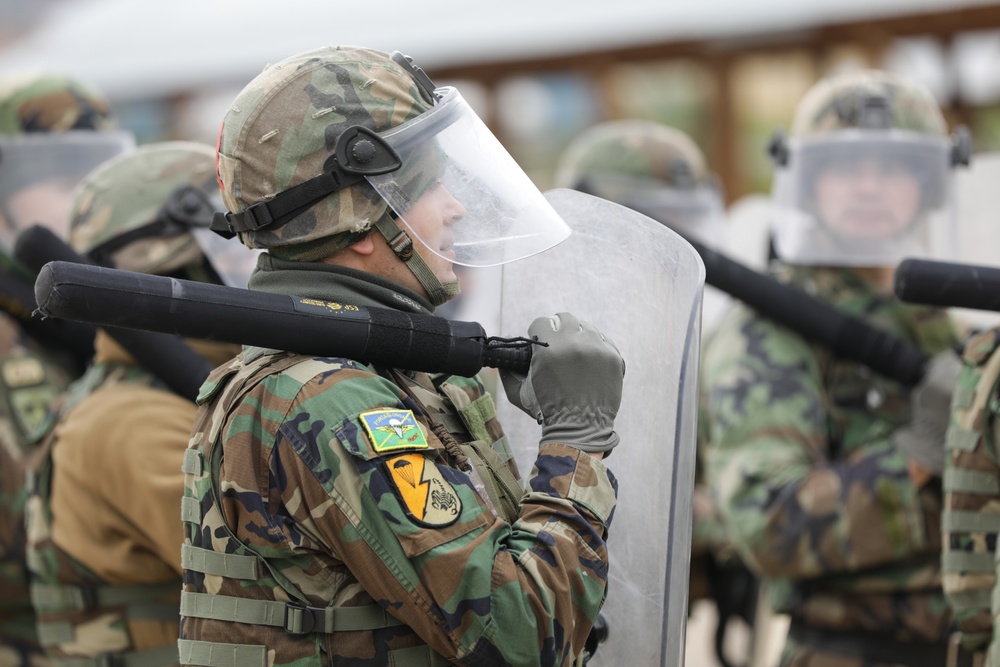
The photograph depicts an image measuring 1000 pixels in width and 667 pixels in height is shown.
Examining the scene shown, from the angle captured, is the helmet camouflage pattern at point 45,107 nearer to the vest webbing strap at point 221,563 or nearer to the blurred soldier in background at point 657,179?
the blurred soldier in background at point 657,179

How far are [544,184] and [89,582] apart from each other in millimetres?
8701

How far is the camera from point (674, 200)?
18.2ft

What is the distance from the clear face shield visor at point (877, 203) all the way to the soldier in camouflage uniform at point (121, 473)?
189 centimetres

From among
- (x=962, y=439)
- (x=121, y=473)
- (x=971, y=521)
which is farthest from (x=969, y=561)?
(x=121, y=473)

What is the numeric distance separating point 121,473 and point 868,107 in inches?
98.8

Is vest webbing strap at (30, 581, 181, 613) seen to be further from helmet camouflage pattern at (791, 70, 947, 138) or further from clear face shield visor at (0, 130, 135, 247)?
helmet camouflage pattern at (791, 70, 947, 138)

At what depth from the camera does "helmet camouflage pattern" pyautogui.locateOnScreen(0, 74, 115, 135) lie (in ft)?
14.6

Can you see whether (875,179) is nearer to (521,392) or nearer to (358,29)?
(521,392)

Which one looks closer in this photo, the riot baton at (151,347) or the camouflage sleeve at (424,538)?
the camouflage sleeve at (424,538)

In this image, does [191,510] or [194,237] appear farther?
[194,237]

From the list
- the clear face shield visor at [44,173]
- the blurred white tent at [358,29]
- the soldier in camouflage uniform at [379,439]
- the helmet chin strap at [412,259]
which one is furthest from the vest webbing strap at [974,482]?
the blurred white tent at [358,29]

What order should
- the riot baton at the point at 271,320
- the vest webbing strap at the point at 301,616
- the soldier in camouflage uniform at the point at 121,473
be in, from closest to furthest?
1. the riot baton at the point at 271,320
2. the vest webbing strap at the point at 301,616
3. the soldier in camouflage uniform at the point at 121,473

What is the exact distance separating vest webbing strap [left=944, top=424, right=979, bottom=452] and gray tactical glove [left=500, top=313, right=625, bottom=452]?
3.71 ft

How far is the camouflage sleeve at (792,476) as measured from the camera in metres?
3.46
